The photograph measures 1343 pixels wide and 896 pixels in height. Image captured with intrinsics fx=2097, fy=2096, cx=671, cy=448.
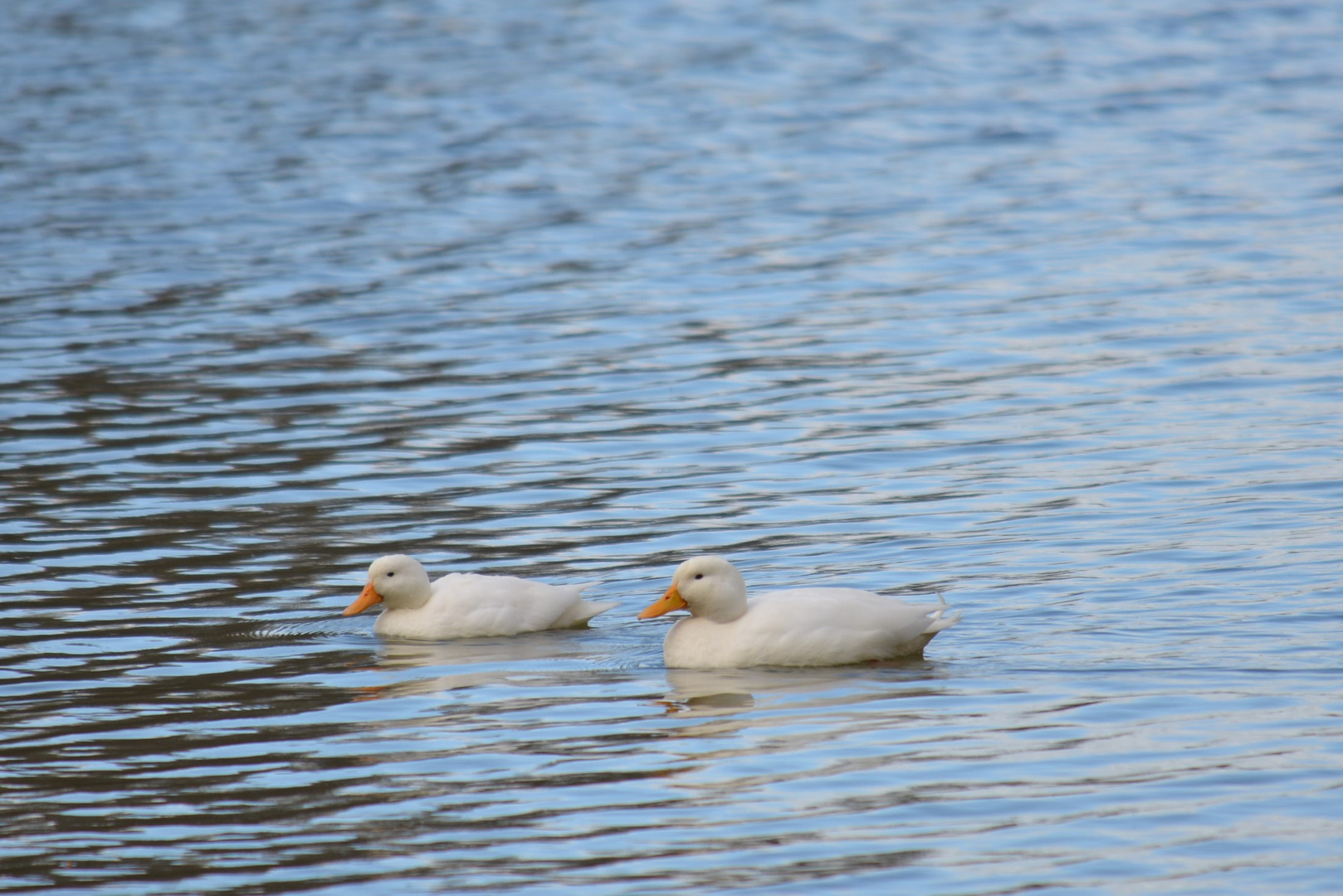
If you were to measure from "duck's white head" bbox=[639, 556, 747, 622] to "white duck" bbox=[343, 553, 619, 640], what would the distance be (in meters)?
0.85

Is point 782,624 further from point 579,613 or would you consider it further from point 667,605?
point 579,613

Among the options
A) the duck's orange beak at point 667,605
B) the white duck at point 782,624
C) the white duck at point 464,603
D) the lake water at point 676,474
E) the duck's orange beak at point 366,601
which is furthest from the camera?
the duck's orange beak at point 366,601

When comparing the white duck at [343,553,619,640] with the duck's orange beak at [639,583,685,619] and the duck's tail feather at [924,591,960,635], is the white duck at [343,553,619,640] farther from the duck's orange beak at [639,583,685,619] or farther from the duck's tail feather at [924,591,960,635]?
the duck's tail feather at [924,591,960,635]

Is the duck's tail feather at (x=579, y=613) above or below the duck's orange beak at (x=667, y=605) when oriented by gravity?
below

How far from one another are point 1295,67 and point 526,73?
13.1 meters

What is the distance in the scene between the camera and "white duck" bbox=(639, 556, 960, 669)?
33.3ft

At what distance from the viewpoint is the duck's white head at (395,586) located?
36.7 ft

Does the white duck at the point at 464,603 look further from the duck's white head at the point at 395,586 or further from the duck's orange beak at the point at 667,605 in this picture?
the duck's orange beak at the point at 667,605

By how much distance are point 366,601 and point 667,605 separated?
1.77 metres

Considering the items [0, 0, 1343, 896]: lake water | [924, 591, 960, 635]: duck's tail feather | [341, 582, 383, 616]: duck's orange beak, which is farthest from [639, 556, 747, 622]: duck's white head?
[341, 582, 383, 616]: duck's orange beak

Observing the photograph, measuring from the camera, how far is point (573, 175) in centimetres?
2892

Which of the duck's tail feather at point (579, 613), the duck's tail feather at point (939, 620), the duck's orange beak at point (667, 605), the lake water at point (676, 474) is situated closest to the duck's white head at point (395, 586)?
the lake water at point (676, 474)

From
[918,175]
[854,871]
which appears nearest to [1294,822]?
[854,871]

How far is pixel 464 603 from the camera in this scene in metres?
11.1
